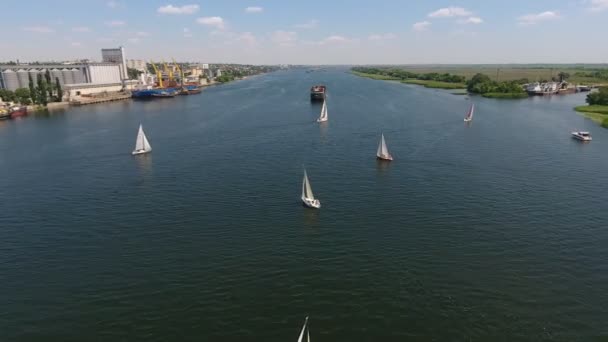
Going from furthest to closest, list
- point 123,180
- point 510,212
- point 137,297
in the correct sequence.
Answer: point 123,180, point 510,212, point 137,297

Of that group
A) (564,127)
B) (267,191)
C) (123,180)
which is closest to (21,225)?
(123,180)

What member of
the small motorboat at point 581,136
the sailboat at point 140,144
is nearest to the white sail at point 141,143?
the sailboat at point 140,144

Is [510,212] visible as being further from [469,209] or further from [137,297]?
[137,297]

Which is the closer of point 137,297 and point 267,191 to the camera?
point 137,297

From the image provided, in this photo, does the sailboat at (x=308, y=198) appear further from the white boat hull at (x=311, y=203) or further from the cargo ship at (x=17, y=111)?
the cargo ship at (x=17, y=111)

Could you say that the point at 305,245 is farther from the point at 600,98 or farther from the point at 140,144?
the point at 600,98

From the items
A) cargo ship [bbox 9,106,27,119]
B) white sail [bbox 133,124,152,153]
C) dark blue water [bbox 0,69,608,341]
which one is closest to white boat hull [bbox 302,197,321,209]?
dark blue water [bbox 0,69,608,341]

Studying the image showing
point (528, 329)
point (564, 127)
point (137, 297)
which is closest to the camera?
point (528, 329)
